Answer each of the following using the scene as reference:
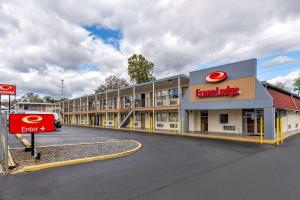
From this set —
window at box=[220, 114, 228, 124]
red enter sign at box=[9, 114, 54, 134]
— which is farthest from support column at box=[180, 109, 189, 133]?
red enter sign at box=[9, 114, 54, 134]

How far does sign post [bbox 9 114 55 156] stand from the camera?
7.18 m

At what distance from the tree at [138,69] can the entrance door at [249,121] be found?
98.7 feet

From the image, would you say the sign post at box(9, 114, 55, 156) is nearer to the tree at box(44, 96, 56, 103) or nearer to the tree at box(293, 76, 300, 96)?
the tree at box(293, 76, 300, 96)

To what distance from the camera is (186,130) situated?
20406 mm

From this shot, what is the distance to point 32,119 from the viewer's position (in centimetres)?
766

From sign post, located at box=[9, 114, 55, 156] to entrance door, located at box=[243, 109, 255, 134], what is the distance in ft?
53.7

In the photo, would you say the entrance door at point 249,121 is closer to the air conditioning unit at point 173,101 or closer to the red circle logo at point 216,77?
the red circle logo at point 216,77

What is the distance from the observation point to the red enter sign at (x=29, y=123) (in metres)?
7.18

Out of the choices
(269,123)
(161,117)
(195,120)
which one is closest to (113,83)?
(161,117)

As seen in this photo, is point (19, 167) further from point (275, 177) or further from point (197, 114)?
point (197, 114)

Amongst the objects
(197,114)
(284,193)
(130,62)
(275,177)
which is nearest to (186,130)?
(197,114)

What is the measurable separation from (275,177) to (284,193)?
1.36m

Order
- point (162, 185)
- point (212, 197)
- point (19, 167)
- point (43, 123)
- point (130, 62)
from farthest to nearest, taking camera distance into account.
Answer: point (130, 62) < point (43, 123) < point (19, 167) < point (162, 185) < point (212, 197)

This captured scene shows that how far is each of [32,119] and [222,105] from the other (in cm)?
1485
